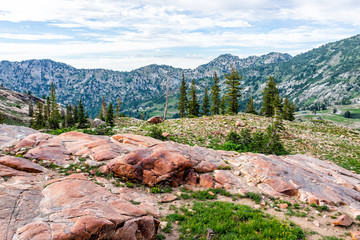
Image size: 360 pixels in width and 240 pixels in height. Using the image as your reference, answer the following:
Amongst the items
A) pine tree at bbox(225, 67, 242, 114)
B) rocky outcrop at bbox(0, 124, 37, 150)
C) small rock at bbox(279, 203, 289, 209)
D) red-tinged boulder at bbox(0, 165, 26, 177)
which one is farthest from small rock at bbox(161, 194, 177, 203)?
pine tree at bbox(225, 67, 242, 114)

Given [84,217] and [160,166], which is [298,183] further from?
[84,217]

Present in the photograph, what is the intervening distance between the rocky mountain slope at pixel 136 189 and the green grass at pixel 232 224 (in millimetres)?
249

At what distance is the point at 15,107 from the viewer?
384ft

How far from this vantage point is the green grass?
30.4ft

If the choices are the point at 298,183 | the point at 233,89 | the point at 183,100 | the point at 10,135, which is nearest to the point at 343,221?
the point at 298,183

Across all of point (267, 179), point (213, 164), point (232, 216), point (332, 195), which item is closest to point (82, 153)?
point (213, 164)

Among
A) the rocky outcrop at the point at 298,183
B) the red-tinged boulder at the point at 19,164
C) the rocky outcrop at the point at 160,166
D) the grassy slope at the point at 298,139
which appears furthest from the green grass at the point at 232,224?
the grassy slope at the point at 298,139

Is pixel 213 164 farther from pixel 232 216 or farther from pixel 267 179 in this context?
pixel 232 216

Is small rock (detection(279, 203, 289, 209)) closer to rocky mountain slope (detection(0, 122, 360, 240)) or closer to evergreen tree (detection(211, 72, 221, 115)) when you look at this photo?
rocky mountain slope (detection(0, 122, 360, 240))

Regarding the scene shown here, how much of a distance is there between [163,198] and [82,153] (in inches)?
342

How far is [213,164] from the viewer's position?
17688 mm

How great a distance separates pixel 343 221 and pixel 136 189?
44.0ft

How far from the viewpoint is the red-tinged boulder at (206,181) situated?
50.4 ft

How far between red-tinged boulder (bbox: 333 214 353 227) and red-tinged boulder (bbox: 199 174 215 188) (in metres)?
8.00
